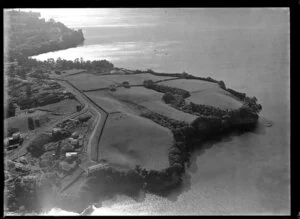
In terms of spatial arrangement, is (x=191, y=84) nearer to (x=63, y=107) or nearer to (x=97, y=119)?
(x=97, y=119)

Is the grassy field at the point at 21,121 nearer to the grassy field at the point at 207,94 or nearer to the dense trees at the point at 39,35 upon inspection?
the grassy field at the point at 207,94

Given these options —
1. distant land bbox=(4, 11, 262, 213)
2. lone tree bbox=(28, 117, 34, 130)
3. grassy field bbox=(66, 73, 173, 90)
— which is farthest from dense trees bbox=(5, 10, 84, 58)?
lone tree bbox=(28, 117, 34, 130)

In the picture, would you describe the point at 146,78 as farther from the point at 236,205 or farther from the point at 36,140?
the point at 236,205

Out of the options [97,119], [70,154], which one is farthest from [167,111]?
[70,154]

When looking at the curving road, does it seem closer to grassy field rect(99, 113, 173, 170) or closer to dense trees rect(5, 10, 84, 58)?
grassy field rect(99, 113, 173, 170)
